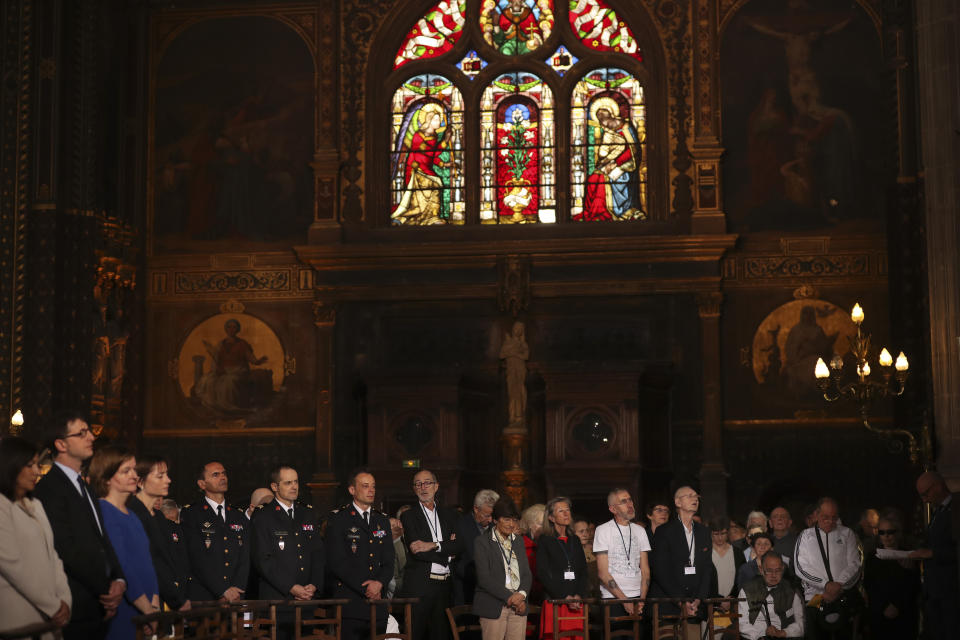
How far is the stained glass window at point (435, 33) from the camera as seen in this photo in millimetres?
20109

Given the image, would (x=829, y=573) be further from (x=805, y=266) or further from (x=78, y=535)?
(x=805, y=266)

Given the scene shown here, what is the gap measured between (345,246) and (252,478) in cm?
327

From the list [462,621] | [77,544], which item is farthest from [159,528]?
[462,621]

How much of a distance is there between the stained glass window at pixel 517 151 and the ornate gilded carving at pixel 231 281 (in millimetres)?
2859

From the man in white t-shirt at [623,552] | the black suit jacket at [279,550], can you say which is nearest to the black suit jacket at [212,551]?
the black suit jacket at [279,550]

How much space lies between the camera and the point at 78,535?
732 centimetres

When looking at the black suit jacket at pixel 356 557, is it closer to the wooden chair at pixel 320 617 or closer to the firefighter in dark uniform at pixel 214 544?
the wooden chair at pixel 320 617

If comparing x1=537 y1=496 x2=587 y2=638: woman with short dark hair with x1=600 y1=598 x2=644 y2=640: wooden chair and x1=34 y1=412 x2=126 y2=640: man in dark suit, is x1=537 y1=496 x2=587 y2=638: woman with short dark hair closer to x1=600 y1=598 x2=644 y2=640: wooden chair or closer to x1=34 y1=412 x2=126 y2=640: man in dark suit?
x1=600 y1=598 x2=644 y2=640: wooden chair

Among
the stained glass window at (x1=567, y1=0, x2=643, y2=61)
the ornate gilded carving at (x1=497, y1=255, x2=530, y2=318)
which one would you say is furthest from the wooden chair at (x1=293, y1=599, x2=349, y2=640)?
the stained glass window at (x1=567, y1=0, x2=643, y2=61)

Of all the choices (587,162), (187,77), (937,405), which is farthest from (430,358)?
(937,405)

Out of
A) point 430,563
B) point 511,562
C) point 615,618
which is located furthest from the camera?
point 430,563

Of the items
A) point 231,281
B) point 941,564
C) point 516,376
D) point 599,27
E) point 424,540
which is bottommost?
point 941,564

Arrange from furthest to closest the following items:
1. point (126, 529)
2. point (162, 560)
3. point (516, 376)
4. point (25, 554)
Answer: point (516, 376)
point (162, 560)
point (126, 529)
point (25, 554)

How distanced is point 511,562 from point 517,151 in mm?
9843
